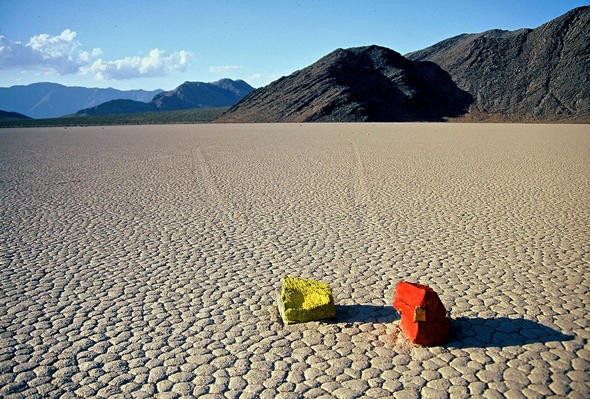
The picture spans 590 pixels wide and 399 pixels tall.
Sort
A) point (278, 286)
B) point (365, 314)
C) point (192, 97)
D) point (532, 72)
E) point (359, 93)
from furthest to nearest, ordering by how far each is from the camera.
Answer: point (192, 97) < point (532, 72) < point (359, 93) < point (278, 286) < point (365, 314)

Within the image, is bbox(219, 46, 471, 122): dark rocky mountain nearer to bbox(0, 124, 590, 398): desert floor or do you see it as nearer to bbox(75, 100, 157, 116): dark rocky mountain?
bbox(0, 124, 590, 398): desert floor

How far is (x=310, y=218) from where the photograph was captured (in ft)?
27.7

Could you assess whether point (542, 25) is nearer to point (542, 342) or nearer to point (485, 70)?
point (485, 70)

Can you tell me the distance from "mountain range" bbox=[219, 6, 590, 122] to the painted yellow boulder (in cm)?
5149

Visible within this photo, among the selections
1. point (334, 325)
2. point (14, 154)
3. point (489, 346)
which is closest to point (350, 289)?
point (334, 325)

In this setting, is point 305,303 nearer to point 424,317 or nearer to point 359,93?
point 424,317

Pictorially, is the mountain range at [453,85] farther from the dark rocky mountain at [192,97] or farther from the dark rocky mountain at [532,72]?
the dark rocky mountain at [192,97]

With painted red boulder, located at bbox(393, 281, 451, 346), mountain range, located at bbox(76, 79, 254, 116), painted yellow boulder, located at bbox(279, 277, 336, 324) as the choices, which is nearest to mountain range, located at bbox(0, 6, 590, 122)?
painted yellow boulder, located at bbox(279, 277, 336, 324)

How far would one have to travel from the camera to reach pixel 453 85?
66.1 m

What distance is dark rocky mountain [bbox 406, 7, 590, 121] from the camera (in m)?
57.6

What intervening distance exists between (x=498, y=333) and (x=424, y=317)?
2.41ft

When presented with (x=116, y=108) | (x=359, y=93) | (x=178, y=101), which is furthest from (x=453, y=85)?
(x=178, y=101)

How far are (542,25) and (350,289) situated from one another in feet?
246

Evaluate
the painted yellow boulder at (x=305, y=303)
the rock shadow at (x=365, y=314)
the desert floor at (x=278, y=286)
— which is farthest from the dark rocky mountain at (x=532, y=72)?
the painted yellow boulder at (x=305, y=303)
